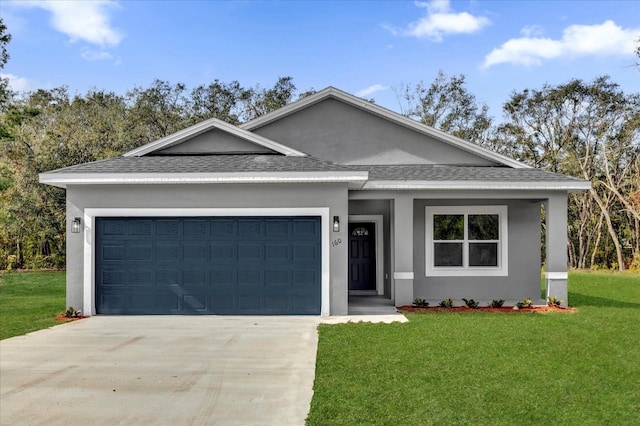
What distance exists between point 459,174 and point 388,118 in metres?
2.74

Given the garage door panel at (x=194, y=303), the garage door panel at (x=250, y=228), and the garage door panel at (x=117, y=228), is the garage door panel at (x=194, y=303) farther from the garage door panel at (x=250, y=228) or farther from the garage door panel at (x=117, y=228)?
the garage door panel at (x=117, y=228)

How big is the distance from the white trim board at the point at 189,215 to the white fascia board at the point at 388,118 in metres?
4.08

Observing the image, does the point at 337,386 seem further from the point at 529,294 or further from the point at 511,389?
the point at 529,294

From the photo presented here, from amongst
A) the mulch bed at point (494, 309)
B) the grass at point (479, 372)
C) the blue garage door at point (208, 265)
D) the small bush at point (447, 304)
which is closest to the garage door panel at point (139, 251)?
the blue garage door at point (208, 265)

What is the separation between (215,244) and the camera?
12008 millimetres

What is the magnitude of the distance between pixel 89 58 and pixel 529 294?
25.0 meters

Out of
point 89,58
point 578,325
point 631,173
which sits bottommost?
point 578,325

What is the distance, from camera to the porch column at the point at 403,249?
513 inches

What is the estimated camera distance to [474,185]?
13.0 meters

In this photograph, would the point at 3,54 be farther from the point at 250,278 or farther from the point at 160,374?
the point at 160,374

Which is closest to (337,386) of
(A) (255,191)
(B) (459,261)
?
(A) (255,191)

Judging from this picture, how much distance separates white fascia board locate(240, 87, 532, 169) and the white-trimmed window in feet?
5.33

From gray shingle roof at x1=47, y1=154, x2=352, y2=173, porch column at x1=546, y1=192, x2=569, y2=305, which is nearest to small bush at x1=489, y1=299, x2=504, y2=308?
porch column at x1=546, y1=192, x2=569, y2=305

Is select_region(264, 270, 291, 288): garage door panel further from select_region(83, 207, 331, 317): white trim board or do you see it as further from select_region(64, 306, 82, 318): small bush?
select_region(64, 306, 82, 318): small bush
